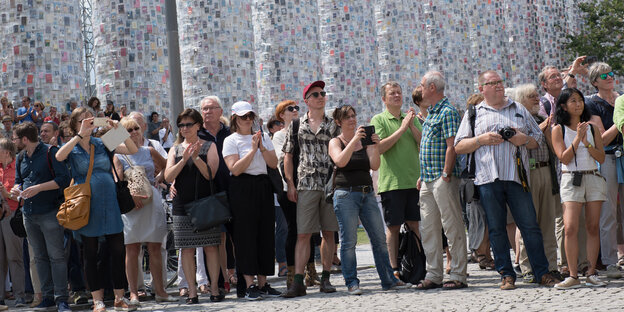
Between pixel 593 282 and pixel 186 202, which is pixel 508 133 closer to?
pixel 593 282

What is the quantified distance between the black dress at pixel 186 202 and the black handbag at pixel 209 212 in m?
0.09

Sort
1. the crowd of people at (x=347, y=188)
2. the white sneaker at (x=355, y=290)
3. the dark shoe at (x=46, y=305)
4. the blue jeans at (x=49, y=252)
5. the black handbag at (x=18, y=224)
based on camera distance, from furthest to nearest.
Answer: the black handbag at (x=18, y=224) → the dark shoe at (x=46, y=305) → the blue jeans at (x=49, y=252) → the white sneaker at (x=355, y=290) → the crowd of people at (x=347, y=188)

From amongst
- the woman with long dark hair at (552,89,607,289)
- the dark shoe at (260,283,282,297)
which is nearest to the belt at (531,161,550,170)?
the woman with long dark hair at (552,89,607,289)

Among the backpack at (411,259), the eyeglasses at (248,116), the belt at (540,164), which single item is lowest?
the backpack at (411,259)

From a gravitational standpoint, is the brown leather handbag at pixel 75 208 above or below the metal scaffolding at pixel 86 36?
below

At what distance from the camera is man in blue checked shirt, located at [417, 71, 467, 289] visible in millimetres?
7289

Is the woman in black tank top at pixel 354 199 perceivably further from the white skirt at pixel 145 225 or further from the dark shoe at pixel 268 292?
the white skirt at pixel 145 225

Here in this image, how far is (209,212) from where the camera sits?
739cm

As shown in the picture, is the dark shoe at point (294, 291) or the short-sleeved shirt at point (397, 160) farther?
the short-sleeved shirt at point (397, 160)

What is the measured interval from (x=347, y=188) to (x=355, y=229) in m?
0.35

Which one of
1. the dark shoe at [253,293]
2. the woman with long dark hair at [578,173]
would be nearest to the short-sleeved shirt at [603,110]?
the woman with long dark hair at [578,173]

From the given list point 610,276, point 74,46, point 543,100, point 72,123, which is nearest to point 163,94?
point 74,46

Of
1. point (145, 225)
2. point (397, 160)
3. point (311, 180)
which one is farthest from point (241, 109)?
point (397, 160)

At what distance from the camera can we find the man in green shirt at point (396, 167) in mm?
7797
